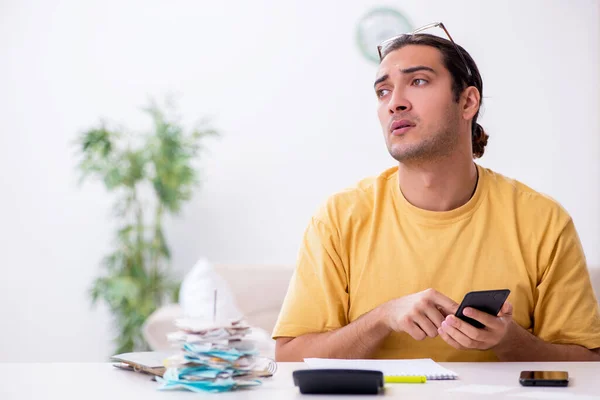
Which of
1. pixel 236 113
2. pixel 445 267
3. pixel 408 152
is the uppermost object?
pixel 236 113

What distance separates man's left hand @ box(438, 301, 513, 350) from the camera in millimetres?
1374

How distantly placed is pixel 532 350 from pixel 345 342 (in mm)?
402

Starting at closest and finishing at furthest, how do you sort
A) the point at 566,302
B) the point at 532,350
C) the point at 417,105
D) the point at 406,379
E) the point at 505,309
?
1. the point at 406,379
2. the point at 505,309
3. the point at 532,350
4. the point at 566,302
5. the point at 417,105

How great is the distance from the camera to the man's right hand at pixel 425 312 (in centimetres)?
142

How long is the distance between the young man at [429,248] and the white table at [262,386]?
0.91 feet

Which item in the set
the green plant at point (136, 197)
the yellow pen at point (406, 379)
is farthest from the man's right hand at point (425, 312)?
the green plant at point (136, 197)

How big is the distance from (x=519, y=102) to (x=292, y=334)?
108 inches

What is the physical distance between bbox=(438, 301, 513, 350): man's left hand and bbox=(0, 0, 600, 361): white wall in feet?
8.75

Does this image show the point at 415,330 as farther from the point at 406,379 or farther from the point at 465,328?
the point at 406,379

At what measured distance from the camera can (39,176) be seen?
13.6 ft

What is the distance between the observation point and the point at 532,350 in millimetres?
1582

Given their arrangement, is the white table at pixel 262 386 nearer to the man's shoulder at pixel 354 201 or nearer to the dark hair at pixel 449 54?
the man's shoulder at pixel 354 201

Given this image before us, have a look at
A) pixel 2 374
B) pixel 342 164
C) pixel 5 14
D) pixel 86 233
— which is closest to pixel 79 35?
pixel 5 14

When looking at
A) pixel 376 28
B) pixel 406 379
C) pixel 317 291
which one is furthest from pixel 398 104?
pixel 376 28
